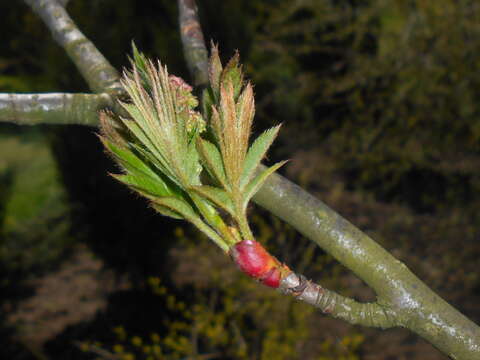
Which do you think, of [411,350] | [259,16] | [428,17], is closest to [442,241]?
[411,350]

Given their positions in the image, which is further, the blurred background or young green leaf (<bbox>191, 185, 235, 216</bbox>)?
the blurred background

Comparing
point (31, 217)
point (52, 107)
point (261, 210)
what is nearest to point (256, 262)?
point (52, 107)

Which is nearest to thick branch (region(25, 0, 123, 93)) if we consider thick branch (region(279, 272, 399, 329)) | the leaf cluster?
the leaf cluster

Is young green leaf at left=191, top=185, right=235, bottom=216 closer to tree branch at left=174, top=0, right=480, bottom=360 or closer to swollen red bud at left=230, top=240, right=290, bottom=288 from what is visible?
swollen red bud at left=230, top=240, right=290, bottom=288

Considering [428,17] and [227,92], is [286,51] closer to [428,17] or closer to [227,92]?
[428,17]

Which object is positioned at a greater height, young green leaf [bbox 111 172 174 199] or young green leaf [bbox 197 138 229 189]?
young green leaf [bbox 197 138 229 189]

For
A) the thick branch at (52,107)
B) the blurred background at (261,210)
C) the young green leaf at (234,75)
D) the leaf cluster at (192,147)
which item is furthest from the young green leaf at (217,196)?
the blurred background at (261,210)
